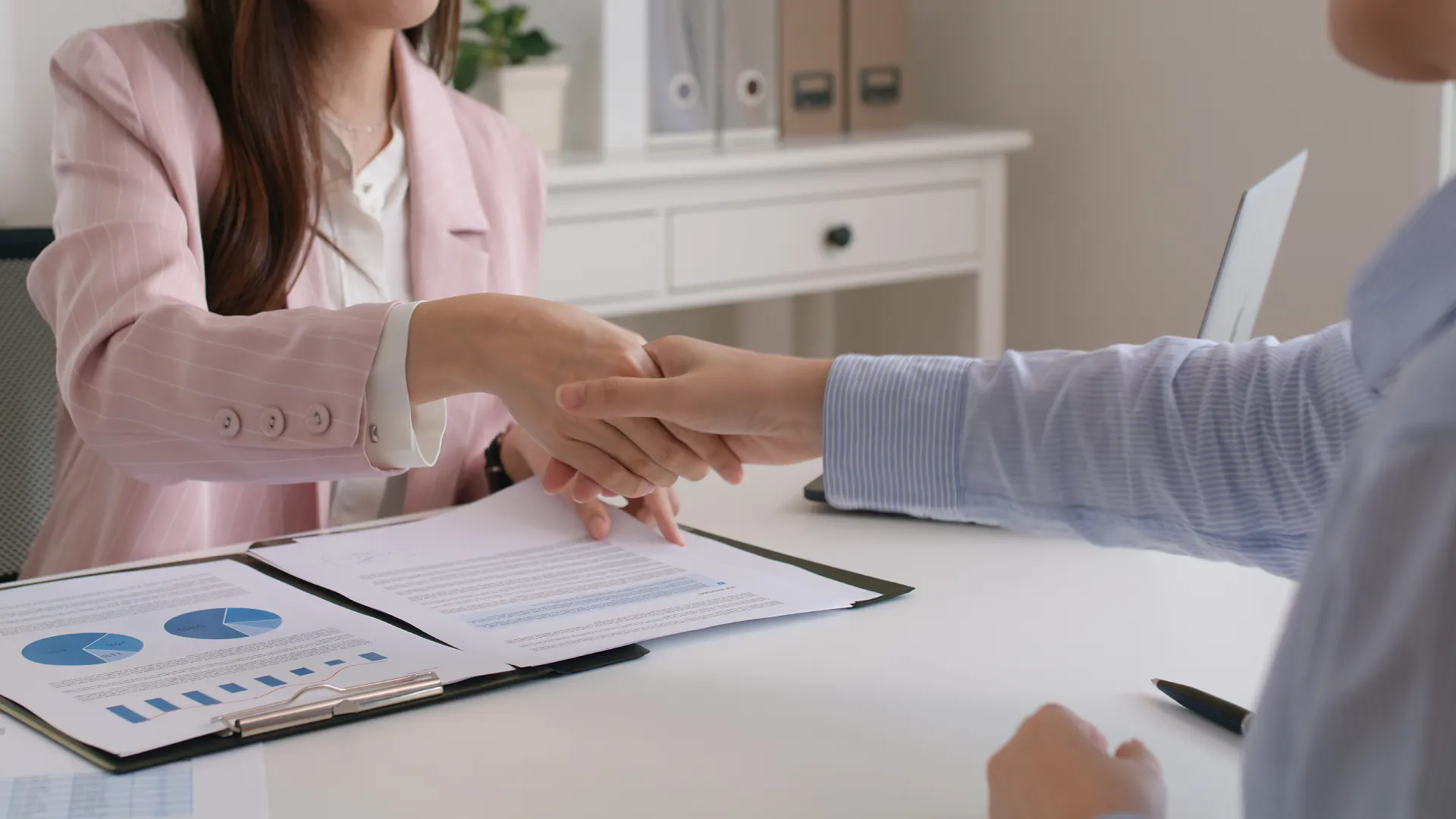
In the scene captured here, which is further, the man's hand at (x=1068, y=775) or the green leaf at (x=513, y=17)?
the green leaf at (x=513, y=17)

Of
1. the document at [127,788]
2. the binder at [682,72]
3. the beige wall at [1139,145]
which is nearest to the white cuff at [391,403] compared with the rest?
the document at [127,788]

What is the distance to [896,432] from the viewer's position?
0.91m

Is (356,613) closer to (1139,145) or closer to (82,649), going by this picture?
(82,649)

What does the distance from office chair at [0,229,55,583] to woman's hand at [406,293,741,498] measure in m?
0.47

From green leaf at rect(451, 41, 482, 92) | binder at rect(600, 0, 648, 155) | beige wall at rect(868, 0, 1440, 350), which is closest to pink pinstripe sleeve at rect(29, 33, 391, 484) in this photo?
green leaf at rect(451, 41, 482, 92)

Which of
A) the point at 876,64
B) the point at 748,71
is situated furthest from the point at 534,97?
the point at 876,64

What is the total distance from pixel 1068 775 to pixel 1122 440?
306mm

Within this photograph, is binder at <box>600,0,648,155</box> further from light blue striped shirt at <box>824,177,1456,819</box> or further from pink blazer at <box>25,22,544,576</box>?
light blue striped shirt at <box>824,177,1456,819</box>

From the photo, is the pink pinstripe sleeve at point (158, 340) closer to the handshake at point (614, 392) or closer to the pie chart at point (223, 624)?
the handshake at point (614, 392)

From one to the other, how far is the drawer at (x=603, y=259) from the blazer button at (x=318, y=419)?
3.55 feet

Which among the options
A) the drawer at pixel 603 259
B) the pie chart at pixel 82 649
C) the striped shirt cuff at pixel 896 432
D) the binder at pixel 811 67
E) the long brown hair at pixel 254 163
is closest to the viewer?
the pie chart at pixel 82 649

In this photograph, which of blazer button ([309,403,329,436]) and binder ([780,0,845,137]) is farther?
A: binder ([780,0,845,137])

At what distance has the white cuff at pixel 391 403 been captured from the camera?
100cm

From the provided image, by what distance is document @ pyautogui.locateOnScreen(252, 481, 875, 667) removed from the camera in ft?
2.79
